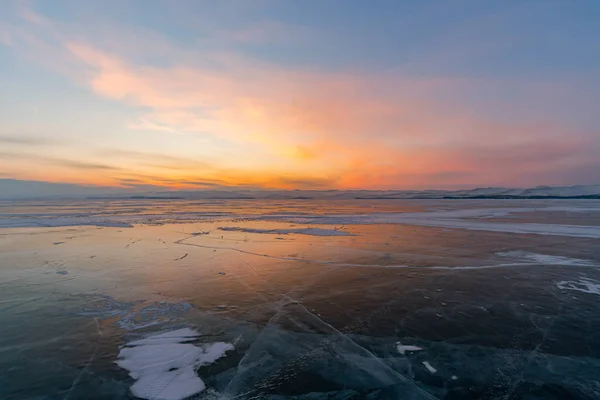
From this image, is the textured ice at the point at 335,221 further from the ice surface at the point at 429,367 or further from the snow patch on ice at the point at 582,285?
the ice surface at the point at 429,367

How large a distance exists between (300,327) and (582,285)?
21.2 feet

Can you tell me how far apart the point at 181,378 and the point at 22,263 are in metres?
8.59

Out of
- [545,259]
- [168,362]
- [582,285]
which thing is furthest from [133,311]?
[545,259]

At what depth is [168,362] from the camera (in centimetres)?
388

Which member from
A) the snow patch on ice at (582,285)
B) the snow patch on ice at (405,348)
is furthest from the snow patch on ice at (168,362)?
the snow patch on ice at (582,285)

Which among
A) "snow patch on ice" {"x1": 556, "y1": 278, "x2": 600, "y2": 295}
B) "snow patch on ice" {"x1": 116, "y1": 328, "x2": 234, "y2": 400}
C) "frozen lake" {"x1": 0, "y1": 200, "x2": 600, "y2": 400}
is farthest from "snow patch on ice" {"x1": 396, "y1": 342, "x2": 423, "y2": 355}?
"snow patch on ice" {"x1": 556, "y1": 278, "x2": 600, "y2": 295}

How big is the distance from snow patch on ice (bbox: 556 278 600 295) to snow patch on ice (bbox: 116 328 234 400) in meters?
7.13

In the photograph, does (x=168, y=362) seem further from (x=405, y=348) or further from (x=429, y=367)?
(x=429, y=367)

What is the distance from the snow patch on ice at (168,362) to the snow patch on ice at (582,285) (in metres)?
7.13

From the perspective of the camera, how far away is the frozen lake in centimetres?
344

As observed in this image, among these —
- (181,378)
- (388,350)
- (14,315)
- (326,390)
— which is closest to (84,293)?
(14,315)

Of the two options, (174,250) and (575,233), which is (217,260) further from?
(575,233)

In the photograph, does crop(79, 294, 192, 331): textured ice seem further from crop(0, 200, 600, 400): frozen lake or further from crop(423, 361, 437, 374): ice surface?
crop(423, 361, 437, 374): ice surface

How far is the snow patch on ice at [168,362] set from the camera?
3369mm
